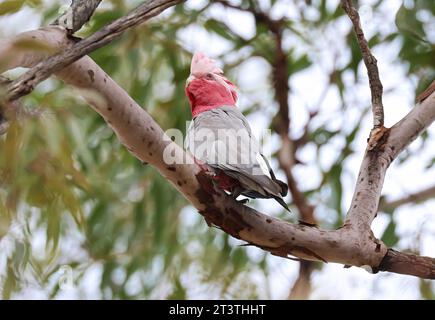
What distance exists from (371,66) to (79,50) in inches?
22.9

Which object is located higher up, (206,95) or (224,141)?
(206,95)

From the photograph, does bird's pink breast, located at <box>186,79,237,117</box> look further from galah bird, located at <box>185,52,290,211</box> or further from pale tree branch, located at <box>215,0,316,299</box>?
pale tree branch, located at <box>215,0,316,299</box>

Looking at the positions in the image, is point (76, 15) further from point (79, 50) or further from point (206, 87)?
point (206, 87)

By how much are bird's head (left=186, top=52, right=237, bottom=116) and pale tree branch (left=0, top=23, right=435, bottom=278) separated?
0.19m

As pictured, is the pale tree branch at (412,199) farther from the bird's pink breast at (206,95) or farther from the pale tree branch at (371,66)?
the bird's pink breast at (206,95)

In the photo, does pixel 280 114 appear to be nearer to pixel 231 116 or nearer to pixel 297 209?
pixel 297 209

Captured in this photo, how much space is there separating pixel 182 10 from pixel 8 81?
4.70ft

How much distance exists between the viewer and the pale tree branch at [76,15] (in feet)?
3.59

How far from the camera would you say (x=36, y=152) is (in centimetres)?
157

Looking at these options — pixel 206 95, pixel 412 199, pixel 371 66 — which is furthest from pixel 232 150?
pixel 412 199

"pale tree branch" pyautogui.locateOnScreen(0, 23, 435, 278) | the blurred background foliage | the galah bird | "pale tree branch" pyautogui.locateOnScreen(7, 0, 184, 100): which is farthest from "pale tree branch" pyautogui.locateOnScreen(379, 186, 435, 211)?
"pale tree branch" pyautogui.locateOnScreen(7, 0, 184, 100)

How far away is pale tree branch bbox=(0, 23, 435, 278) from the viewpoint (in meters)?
1.08

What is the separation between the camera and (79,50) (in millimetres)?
1016
